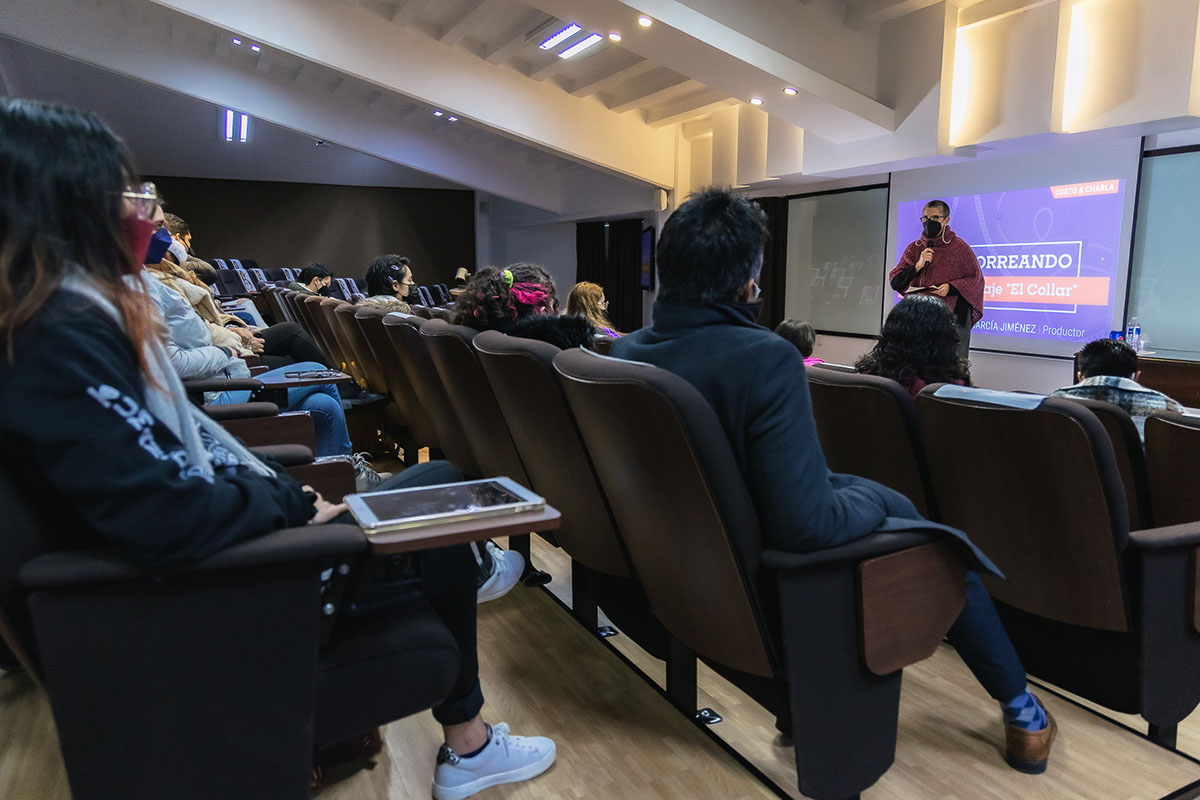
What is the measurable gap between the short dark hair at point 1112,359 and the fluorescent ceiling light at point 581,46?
5121 millimetres

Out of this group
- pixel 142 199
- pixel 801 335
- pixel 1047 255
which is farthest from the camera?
pixel 1047 255

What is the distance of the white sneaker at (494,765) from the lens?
138 cm

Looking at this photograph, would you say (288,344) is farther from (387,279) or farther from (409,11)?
(409,11)

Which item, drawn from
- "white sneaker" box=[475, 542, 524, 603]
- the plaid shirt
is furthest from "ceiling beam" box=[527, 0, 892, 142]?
"white sneaker" box=[475, 542, 524, 603]

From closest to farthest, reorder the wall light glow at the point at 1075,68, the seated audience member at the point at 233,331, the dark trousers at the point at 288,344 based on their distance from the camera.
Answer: the seated audience member at the point at 233,331 → the dark trousers at the point at 288,344 → the wall light glow at the point at 1075,68

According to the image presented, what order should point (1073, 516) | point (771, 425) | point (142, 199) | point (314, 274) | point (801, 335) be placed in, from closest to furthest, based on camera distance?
1. point (142, 199)
2. point (771, 425)
3. point (1073, 516)
4. point (801, 335)
5. point (314, 274)

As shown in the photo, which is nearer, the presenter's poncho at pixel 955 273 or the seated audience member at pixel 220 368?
the seated audience member at pixel 220 368

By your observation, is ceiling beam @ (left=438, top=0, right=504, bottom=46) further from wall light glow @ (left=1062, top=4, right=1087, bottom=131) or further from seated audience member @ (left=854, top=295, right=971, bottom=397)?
seated audience member @ (left=854, top=295, right=971, bottom=397)

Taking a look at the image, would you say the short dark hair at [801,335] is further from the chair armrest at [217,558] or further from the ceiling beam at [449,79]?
the ceiling beam at [449,79]

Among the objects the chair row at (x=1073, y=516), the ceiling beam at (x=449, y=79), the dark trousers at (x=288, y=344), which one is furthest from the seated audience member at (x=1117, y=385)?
the ceiling beam at (x=449, y=79)

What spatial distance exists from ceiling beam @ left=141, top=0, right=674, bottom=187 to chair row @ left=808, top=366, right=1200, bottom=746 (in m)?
6.46

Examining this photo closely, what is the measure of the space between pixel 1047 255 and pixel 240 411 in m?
6.03

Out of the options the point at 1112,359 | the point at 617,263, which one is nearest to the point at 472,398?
the point at 1112,359

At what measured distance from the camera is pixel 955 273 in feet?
15.3
